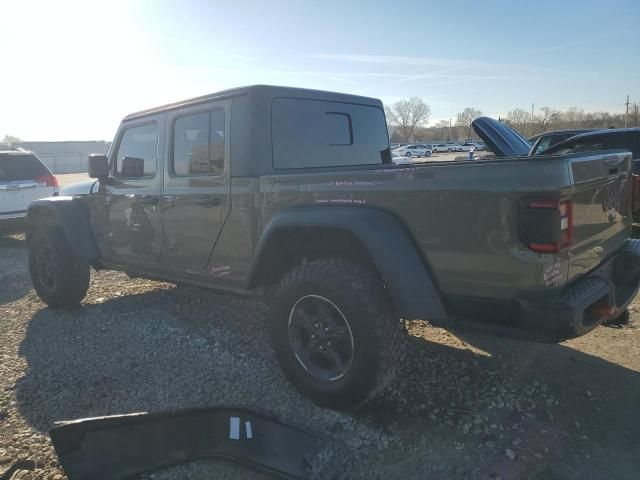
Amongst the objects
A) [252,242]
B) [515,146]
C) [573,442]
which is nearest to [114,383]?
[252,242]

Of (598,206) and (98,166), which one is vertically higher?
(98,166)

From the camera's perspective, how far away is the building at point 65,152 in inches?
2167

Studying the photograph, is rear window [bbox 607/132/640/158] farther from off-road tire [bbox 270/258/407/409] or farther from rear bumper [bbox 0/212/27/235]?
rear bumper [bbox 0/212/27/235]

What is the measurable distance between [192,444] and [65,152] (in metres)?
74.9

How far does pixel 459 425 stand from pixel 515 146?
2.52 meters

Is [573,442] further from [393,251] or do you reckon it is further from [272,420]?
[272,420]

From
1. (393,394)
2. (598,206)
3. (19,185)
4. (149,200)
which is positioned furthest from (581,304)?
(19,185)

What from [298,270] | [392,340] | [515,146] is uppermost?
[515,146]

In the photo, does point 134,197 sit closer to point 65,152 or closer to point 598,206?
point 598,206

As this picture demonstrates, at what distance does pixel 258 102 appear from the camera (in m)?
3.57

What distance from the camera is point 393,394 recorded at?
126 inches

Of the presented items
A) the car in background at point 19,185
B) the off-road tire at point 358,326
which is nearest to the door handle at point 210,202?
the off-road tire at point 358,326

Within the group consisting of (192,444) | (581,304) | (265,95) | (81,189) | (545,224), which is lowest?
(192,444)

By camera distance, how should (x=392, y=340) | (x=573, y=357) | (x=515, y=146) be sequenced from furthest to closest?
(x=515, y=146), (x=573, y=357), (x=392, y=340)
